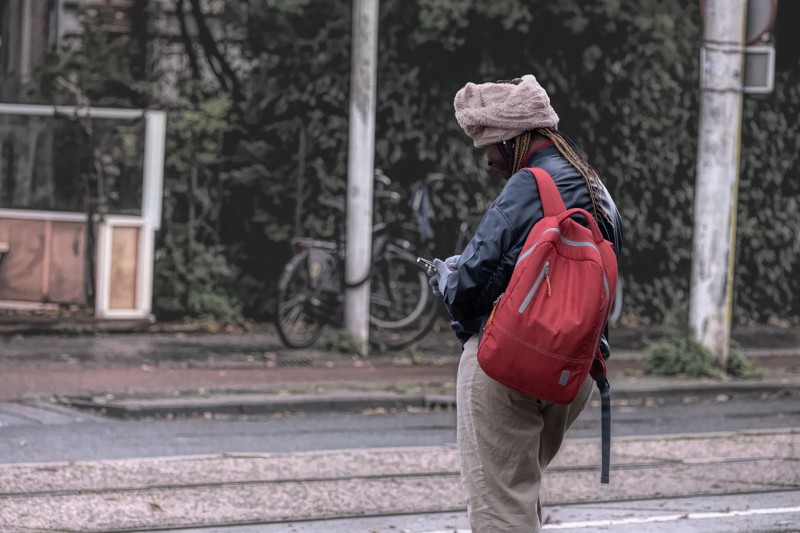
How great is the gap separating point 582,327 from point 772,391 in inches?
308

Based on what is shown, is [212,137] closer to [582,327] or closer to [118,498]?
[118,498]

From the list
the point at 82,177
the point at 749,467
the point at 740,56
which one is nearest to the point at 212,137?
the point at 82,177

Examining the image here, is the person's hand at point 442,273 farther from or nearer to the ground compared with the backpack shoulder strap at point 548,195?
nearer to the ground

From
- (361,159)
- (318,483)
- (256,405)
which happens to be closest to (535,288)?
(318,483)

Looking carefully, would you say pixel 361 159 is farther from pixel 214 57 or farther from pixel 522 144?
pixel 522 144

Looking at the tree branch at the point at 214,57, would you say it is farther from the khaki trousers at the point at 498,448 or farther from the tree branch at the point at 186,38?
the khaki trousers at the point at 498,448

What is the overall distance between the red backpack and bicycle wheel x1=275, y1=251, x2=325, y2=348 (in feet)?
27.4

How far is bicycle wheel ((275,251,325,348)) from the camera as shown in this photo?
12.0 m

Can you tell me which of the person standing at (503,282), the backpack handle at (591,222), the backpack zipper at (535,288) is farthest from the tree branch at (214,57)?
the backpack zipper at (535,288)

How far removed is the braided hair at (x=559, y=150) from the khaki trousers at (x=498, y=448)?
0.50 metres

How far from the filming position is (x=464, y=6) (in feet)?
43.8

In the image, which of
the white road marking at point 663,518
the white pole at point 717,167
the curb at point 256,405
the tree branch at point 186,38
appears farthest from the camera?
the tree branch at point 186,38

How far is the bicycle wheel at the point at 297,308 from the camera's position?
12.0 m

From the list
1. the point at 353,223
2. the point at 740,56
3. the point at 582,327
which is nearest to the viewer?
the point at 582,327
